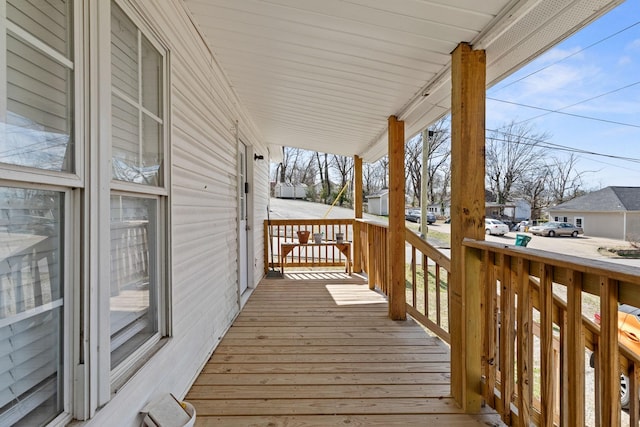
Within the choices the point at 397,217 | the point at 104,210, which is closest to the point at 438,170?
the point at 397,217

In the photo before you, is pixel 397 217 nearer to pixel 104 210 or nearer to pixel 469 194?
pixel 469 194

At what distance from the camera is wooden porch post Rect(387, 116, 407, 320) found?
10.9ft

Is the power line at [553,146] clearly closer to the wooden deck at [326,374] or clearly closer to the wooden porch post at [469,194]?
the wooden porch post at [469,194]

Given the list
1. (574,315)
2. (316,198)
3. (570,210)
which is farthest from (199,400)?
(316,198)

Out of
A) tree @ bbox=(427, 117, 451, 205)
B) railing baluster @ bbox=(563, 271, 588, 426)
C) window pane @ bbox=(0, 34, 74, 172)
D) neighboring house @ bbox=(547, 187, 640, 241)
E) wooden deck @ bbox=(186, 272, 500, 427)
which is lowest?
wooden deck @ bbox=(186, 272, 500, 427)

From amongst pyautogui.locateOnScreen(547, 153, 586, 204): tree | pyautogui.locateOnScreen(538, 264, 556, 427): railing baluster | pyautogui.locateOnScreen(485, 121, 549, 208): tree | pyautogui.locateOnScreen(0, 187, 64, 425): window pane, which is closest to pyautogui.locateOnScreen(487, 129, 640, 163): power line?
pyautogui.locateOnScreen(485, 121, 549, 208): tree

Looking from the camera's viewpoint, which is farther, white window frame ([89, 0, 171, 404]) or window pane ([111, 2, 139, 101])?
window pane ([111, 2, 139, 101])

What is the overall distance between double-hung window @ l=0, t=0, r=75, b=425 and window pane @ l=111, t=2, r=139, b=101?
0.29m

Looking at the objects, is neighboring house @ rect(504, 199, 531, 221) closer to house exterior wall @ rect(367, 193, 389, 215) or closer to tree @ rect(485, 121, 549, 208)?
tree @ rect(485, 121, 549, 208)

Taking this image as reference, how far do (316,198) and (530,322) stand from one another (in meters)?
22.3

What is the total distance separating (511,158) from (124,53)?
502 centimetres

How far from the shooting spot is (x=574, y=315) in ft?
4.00

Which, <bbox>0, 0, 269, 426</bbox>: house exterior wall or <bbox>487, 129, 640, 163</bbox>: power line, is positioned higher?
<bbox>487, 129, 640, 163</bbox>: power line

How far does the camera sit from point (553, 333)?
143 centimetres
